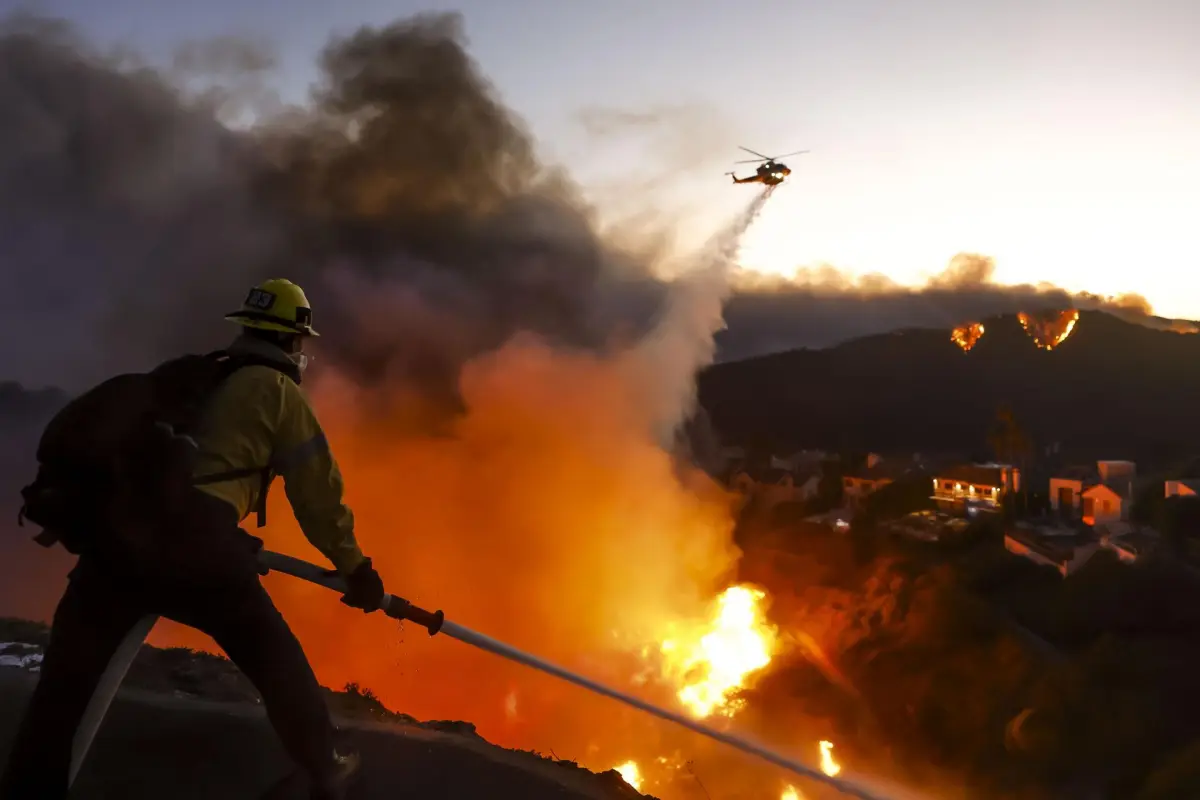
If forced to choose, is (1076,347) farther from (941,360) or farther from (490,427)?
(490,427)

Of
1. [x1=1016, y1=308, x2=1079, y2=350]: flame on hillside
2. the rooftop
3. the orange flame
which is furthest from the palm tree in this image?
[x1=1016, y1=308, x2=1079, y2=350]: flame on hillside

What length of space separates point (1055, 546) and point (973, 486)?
1585 centimetres

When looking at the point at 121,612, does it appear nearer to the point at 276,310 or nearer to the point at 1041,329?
the point at 276,310

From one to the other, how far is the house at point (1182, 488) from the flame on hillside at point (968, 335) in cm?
7798

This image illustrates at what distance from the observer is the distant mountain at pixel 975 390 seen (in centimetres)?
7869

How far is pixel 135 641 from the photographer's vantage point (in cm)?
375

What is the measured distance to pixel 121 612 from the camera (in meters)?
3.57

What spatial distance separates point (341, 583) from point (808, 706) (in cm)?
2533

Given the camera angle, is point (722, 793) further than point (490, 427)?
No

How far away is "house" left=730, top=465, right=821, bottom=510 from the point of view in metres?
52.8

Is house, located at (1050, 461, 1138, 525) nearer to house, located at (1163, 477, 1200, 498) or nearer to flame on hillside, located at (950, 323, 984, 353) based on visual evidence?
house, located at (1163, 477, 1200, 498)

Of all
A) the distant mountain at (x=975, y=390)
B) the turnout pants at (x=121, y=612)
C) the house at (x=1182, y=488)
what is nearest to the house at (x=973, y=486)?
the house at (x=1182, y=488)

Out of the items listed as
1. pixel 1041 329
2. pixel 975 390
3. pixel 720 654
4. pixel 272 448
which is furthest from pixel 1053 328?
pixel 272 448

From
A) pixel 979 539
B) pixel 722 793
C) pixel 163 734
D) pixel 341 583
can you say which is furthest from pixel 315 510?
pixel 979 539
